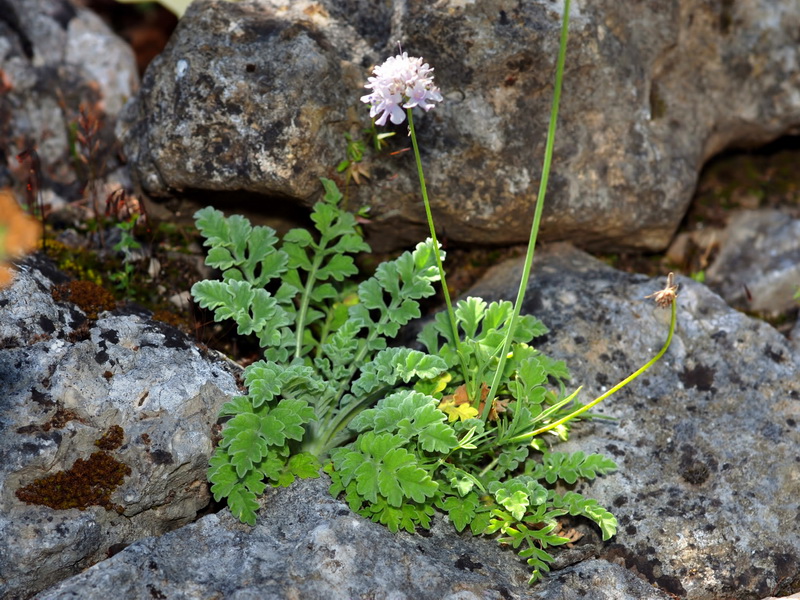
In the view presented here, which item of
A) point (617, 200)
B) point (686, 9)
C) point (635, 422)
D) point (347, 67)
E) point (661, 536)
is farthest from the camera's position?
point (686, 9)

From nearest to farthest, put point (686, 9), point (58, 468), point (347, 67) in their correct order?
point (58, 468) < point (347, 67) < point (686, 9)

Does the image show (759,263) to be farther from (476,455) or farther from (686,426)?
(476,455)

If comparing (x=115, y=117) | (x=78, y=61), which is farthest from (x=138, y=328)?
(x=78, y=61)

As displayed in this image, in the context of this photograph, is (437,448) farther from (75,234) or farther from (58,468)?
(75,234)

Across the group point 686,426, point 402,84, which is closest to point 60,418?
point 402,84

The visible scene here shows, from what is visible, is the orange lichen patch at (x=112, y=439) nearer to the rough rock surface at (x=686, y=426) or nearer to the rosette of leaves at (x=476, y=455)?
the rosette of leaves at (x=476, y=455)

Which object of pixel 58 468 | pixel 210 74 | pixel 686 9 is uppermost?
pixel 686 9

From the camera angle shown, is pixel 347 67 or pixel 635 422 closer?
pixel 635 422
